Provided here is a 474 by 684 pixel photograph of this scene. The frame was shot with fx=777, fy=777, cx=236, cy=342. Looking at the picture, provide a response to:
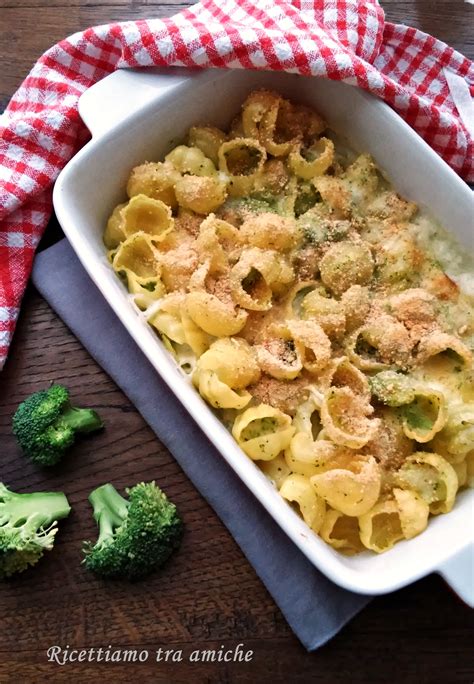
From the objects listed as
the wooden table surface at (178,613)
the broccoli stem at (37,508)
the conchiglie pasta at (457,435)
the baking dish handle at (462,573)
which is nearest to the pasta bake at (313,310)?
the conchiglie pasta at (457,435)

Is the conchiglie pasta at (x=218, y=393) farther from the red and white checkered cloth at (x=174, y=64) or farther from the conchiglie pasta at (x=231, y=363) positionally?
the red and white checkered cloth at (x=174, y=64)

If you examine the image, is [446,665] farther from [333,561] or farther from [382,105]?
[382,105]

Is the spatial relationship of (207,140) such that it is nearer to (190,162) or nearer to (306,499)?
(190,162)

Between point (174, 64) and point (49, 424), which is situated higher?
point (174, 64)

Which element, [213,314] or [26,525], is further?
[26,525]

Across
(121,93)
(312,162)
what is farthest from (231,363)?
(121,93)

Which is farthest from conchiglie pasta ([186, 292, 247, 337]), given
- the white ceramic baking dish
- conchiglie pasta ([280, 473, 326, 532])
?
conchiglie pasta ([280, 473, 326, 532])
